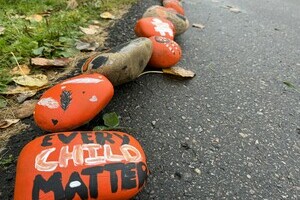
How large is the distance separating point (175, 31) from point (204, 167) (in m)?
1.16

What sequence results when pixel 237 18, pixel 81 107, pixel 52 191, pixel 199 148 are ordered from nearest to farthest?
pixel 52 191
pixel 81 107
pixel 199 148
pixel 237 18

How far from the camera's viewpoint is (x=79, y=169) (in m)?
1.03

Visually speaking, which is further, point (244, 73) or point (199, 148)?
point (244, 73)

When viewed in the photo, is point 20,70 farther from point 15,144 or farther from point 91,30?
point 91,30

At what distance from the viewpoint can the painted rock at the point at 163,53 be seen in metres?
1.79

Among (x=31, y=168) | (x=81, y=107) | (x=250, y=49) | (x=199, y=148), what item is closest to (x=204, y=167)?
(x=199, y=148)

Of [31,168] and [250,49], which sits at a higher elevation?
[31,168]

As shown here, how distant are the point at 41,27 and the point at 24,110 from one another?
80cm

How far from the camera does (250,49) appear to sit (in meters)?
2.41

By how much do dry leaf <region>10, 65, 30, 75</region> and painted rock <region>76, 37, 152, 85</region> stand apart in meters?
0.34

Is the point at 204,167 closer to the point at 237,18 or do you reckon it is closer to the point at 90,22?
the point at 90,22

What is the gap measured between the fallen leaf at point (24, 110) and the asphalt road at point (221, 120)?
0.36m

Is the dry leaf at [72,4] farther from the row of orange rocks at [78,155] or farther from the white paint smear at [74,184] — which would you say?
the white paint smear at [74,184]

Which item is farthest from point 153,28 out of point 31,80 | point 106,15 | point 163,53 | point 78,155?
point 78,155
